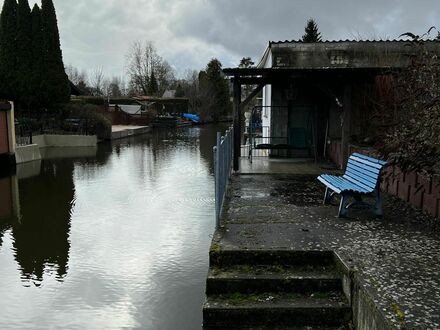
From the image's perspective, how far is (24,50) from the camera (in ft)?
80.1

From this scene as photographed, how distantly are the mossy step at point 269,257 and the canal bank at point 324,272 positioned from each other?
0.01m

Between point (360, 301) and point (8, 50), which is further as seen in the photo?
point (8, 50)

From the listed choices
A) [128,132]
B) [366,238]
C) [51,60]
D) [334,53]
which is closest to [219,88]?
[128,132]

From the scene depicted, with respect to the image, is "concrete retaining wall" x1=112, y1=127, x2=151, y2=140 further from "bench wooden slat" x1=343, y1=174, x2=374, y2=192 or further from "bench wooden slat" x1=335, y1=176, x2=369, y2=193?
"bench wooden slat" x1=335, y1=176, x2=369, y2=193

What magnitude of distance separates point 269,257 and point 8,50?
24.1 metres

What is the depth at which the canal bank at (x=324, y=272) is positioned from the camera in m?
3.66

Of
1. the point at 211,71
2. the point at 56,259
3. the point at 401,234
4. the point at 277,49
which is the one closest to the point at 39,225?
the point at 56,259

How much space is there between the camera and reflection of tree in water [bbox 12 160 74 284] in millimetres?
6261

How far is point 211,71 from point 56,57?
3544cm

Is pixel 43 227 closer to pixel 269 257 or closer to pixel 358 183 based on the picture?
pixel 269 257

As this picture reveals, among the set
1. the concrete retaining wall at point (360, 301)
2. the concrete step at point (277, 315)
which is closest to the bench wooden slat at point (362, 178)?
the concrete retaining wall at point (360, 301)

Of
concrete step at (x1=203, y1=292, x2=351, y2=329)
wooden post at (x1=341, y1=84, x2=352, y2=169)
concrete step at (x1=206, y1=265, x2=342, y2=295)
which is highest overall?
wooden post at (x1=341, y1=84, x2=352, y2=169)

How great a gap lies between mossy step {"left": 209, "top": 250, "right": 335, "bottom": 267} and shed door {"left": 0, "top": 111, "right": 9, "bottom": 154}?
12348mm

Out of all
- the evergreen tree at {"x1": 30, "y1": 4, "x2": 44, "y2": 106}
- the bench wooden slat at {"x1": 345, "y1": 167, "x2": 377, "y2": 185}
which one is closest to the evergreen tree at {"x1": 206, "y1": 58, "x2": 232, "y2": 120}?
the evergreen tree at {"x1": 30, "y1": 4, "x2": 44, "y2": 106}
